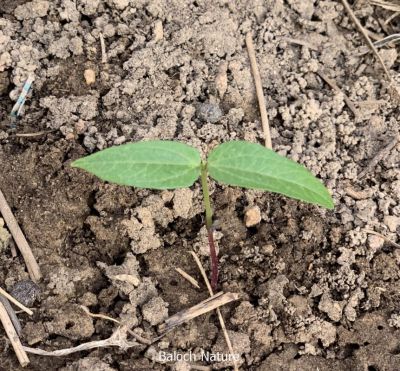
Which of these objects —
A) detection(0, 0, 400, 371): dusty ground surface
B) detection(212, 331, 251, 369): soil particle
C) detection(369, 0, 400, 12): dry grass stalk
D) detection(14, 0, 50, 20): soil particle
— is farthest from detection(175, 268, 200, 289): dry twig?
detection(369, 0, 400, 12): dry grass stalk

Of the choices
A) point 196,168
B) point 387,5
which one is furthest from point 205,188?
point 387,5

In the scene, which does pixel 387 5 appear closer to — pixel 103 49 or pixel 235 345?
pixel 103 49

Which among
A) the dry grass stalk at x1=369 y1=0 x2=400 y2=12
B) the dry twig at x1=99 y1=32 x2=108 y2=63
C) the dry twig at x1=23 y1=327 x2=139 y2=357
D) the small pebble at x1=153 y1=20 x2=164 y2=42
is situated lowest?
the dry twig at x1=23 y1=327 x2=139 y2=357

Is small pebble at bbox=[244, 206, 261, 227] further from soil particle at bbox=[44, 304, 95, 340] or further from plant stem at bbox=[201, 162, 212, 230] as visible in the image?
soil particle at bbox=[44, 304, 95, 340]

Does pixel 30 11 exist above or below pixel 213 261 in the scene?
above

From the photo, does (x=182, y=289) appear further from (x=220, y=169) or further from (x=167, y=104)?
(x=167, y=104)

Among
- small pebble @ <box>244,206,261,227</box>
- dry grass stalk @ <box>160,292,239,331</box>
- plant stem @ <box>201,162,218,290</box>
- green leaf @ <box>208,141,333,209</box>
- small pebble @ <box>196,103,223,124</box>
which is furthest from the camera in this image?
small pebble @ <box>196,103,223,124</box>

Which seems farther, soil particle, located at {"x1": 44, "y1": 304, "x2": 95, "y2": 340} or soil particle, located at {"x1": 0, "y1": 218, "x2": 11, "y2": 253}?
soil particle, located at {"x1": 0, "y1": 218, "x2": 11, "y2": 253}

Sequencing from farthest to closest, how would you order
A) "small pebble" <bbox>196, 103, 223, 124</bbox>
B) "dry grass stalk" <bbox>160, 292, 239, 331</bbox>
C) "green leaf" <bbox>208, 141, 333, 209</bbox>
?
1. "small pebble" <bbox>196, 103, 223, 124</bbox>
2. "dry grass stalk" <bbox>160, 292, 239, 331</bbox>
3. "green leaf" <bbox>208, 141, 333, 209</bbox>
